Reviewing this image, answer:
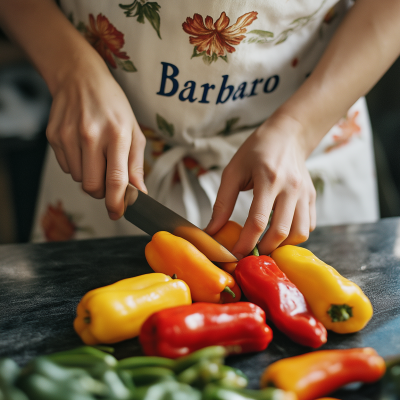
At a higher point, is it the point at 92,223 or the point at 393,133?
the point at 393,133

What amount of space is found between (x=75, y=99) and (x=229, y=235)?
0.44 meters

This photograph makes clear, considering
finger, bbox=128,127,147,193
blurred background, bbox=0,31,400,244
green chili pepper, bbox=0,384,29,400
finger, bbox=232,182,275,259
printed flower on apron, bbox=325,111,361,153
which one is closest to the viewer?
green chili pepper, bbox=0,384,29,400

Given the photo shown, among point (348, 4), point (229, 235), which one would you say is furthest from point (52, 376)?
point (348, 4)

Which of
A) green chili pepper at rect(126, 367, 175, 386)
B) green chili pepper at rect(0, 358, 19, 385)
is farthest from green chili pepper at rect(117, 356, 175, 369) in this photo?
green chili pepper at rect(0, 358, 19, 385)

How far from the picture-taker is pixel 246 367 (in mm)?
577

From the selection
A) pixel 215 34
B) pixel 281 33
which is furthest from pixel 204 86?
pixel 281 33

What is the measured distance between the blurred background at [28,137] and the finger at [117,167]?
46.0 inches

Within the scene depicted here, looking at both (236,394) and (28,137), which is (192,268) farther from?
(28,137)

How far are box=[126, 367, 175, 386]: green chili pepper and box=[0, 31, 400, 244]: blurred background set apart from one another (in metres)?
1.56

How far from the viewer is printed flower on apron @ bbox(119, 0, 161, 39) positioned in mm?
906

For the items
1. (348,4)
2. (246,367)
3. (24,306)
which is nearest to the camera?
(246,367)

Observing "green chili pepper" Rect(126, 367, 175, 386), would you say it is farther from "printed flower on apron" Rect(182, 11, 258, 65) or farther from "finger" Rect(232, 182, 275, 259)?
"printed flower on apron" Rect(182, 11, 258, 65)

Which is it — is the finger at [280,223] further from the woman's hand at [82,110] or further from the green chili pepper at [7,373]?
the green chili pepper at [7,373]

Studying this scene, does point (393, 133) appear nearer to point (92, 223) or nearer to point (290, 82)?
point (290, 82)
